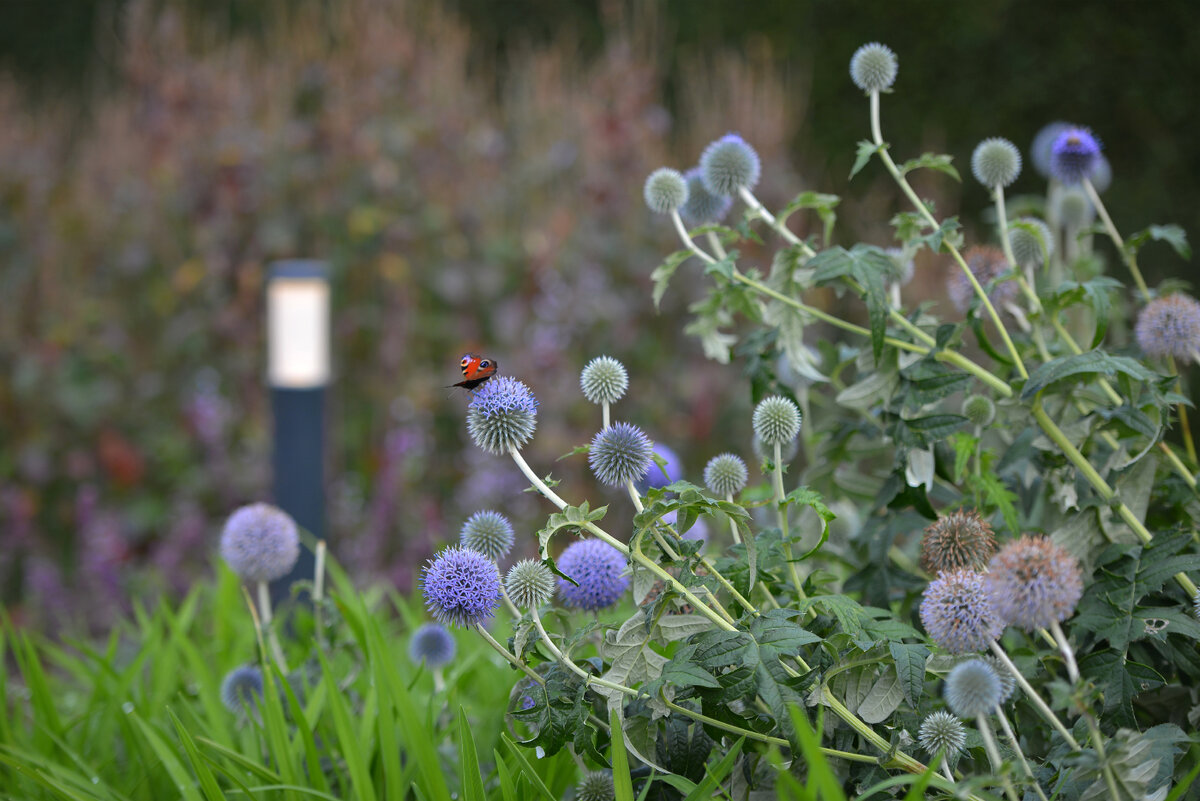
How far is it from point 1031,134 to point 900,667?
18.5 feet

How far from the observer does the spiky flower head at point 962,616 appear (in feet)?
3.59

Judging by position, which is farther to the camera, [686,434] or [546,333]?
[686,434]

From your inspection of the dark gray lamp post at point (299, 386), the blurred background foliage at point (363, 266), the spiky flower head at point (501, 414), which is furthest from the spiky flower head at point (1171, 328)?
the blurred background foliage at point (363, 266)

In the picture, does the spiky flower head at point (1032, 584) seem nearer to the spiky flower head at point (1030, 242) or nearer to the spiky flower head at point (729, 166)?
the spiky flower head at point (1030, 242)

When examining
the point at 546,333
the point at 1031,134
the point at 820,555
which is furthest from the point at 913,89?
the point at 820,555

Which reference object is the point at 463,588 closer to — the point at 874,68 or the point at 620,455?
the point at 620,455

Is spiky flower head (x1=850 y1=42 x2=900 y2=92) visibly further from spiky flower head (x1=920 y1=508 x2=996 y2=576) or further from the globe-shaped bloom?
the globe-shaped bloom

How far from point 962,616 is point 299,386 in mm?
2762

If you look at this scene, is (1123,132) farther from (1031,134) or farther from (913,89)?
(913,89)

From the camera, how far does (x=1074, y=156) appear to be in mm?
1829

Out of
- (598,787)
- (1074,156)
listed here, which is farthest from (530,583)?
(1074,156)

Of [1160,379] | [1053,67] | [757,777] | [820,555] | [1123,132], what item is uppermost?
[1053,67]

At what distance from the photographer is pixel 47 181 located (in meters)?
5.33

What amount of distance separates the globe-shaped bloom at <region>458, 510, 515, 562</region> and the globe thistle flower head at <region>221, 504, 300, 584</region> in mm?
538
